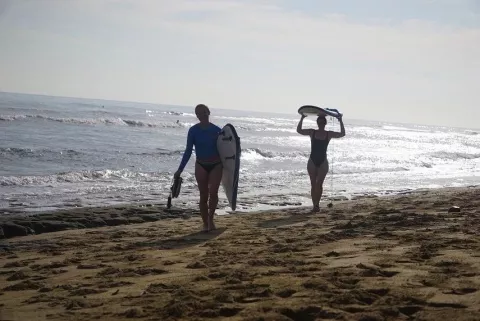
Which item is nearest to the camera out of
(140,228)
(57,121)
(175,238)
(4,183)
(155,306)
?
(155,306)

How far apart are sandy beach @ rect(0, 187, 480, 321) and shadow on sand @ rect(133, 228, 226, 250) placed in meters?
0.01

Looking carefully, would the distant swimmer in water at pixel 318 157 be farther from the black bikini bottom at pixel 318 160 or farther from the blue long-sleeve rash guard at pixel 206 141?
the blue long-sleeve rash guard at pixel 206 141

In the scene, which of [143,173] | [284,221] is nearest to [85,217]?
[284,221]

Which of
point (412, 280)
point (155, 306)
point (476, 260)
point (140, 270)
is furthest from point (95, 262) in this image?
point (476, 260)

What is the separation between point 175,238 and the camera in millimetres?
7695

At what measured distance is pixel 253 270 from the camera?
16.7 feet

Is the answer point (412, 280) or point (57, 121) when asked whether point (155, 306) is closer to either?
point (412, 280)

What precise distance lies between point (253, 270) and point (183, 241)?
2.47 m

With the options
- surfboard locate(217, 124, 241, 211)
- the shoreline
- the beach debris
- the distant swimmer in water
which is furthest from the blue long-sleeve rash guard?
the beach debris

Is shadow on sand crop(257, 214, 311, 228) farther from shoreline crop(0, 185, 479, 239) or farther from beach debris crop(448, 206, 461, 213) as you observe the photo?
beach debris crop(448, 206, 461, 213)

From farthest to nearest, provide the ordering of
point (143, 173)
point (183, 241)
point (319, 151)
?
1. point (143, 173)
2. point (319, 151)
3. point (183, 241)

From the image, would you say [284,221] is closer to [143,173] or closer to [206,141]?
[206,141]

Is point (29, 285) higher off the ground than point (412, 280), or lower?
lower

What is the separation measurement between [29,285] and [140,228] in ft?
13.5
